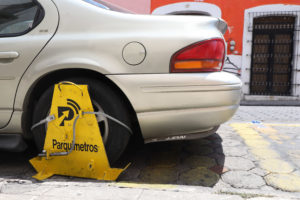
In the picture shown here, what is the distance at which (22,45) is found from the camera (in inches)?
76.1

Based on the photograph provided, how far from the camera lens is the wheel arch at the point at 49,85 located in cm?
192

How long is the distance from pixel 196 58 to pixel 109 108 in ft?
2.40

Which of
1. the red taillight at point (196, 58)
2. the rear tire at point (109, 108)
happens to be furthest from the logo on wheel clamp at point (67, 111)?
the red taillight at point (196, 58)

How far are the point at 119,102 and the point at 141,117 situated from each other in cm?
20

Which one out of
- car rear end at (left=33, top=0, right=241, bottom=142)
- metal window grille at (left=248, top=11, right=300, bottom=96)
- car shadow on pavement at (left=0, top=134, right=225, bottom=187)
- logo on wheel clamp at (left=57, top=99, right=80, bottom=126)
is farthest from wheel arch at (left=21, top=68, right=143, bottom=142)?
metal window grille at (left=248, top=11, right=300, bottom=96)

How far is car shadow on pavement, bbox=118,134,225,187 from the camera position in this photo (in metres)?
1.87

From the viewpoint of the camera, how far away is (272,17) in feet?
27.0

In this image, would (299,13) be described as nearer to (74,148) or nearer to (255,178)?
(255,178)

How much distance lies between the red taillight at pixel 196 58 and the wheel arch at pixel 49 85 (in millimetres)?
465

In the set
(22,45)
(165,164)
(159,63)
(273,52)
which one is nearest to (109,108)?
(159,63)

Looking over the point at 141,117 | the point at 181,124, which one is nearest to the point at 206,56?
the point at 181,124

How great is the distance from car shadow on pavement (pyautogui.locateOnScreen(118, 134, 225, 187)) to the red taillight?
807 mm

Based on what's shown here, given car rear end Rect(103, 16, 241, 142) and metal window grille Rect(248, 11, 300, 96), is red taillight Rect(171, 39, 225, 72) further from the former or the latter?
metal window grille Rect(248, 11, 300, 96)

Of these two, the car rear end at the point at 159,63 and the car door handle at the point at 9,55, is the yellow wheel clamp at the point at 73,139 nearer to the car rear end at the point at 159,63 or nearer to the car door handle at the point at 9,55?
the car rear end at the point at 159,63
